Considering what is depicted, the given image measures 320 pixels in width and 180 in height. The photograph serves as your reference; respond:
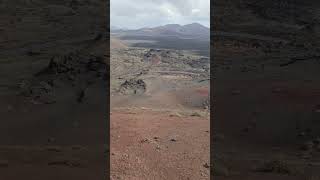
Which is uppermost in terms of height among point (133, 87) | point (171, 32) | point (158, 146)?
point (171, 32)

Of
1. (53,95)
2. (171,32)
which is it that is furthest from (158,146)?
(171,32)

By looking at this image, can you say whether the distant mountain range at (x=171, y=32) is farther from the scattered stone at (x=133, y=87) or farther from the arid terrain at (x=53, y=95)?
the scattered stone at (x=133, y=87)

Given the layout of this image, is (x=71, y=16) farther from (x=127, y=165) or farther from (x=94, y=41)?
(x=127, y=165)

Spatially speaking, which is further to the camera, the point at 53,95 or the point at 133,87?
the point at 133,87
